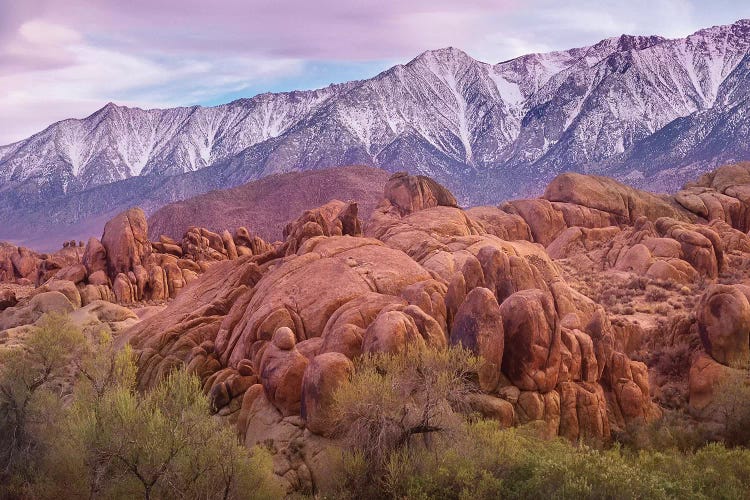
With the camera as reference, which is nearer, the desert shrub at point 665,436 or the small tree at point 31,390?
the small tree at point 31,390

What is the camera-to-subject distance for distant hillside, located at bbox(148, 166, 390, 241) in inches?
6939

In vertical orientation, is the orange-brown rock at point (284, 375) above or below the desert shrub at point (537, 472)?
above

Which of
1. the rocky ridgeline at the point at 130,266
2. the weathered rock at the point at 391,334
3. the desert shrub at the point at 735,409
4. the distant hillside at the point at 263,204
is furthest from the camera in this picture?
the distant hillside at the point at 263,204

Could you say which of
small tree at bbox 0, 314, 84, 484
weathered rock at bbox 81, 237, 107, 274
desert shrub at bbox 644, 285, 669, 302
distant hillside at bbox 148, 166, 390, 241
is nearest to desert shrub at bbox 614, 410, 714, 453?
desert shrub at bbox 644, 285, 669, 302

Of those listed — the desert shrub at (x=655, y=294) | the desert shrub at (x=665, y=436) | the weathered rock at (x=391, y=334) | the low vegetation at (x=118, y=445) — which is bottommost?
the desert shrub at (x=665, y=436)

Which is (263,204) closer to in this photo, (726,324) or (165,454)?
(726,324)

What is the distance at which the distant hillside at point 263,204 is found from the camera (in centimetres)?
17625

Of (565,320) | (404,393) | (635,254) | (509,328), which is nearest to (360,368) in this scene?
(404,393)

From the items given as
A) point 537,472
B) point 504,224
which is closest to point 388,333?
point 537,472

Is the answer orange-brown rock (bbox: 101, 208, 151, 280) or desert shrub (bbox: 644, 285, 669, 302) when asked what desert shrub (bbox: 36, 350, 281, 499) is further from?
orange-brown rock (bbox: 101, 208, 151, 280)

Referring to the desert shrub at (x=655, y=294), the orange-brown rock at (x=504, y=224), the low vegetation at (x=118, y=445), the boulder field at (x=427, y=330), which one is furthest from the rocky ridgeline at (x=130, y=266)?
the low vegetation at (x=118, y=445)

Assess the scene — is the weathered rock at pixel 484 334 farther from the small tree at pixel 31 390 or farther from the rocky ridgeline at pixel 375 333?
the small tree at pixel 31 390

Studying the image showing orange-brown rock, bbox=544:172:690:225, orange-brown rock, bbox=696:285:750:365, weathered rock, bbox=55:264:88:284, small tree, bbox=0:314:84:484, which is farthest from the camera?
orange-brown rock, bbox=544:172:690:225

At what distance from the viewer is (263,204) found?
188750 millimetres
